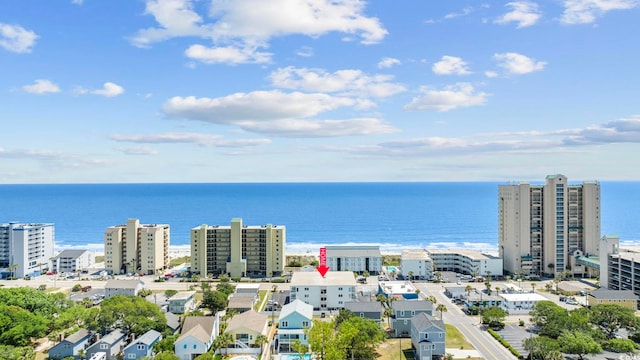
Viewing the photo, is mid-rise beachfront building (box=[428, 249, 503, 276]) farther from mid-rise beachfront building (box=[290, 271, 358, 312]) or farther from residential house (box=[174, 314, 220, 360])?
residential house (box=[174, 314, 220, 360])

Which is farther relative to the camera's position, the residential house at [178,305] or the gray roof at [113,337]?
the residential house at [178,305]

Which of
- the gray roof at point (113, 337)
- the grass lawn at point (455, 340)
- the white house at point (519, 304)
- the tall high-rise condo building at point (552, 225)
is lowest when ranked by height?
the grass lawn at point (455, 340)

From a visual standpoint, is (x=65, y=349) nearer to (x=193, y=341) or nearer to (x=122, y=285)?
(x=193, y=341)

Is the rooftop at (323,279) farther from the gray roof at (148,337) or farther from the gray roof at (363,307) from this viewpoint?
the gray roof at (148,337)

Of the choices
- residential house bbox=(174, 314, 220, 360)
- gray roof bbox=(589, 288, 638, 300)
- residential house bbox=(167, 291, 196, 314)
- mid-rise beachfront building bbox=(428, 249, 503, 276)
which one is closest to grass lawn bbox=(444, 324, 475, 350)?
gray roof bbox=(589, 288, 638, 300)

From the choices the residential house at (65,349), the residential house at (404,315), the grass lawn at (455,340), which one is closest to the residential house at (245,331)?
the residential house at (65,349)

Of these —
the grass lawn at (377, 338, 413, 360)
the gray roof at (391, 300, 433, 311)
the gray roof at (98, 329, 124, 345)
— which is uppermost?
the gray roof at (391, 300, 433, 311)
